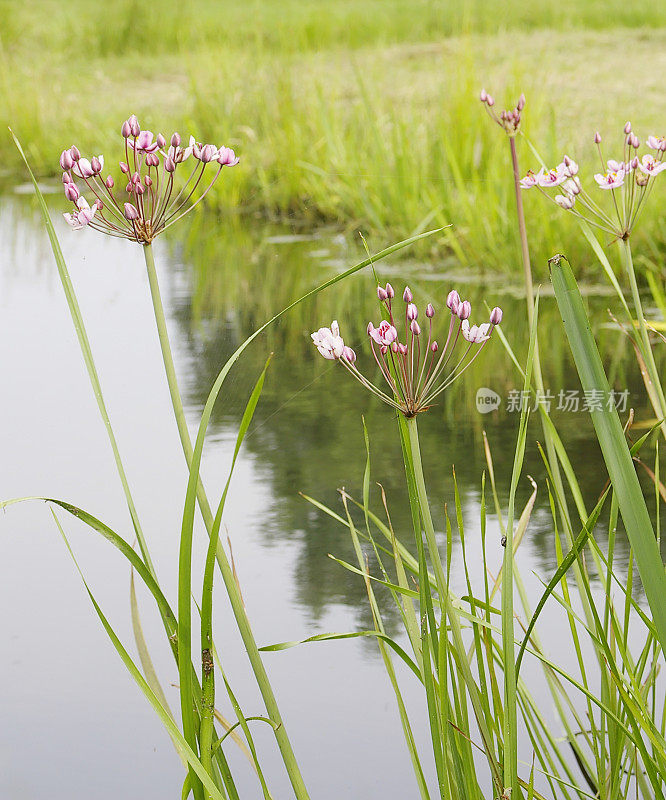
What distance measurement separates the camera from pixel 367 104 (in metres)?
2.86

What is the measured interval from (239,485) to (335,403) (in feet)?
1.05

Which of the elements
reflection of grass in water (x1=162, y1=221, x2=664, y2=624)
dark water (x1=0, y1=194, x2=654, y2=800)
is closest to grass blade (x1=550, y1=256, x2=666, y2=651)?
dark water (x1=0, y1=194, x2=654, y2=800)

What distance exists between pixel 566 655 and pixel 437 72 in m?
4.01

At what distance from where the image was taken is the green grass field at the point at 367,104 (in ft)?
8.04

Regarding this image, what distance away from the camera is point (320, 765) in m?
0.82

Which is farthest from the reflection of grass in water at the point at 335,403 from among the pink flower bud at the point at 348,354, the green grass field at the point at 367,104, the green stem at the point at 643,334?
the pink flower bud at the point at 348,354

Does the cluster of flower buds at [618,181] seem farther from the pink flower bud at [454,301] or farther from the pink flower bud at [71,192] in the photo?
the pink flower bud at [71,192]

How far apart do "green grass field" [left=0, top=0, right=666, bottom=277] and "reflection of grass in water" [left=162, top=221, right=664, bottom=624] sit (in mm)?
201

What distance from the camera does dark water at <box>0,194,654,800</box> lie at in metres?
0.86

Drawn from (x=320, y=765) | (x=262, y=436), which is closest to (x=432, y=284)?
(x=262, y=436)

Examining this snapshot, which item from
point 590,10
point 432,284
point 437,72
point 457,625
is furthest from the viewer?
point 590,10

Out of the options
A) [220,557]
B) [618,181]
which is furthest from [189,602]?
[618,181]

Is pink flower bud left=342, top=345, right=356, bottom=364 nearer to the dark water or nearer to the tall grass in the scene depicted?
the tall grass

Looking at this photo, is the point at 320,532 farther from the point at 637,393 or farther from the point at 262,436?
the point at 637,393
